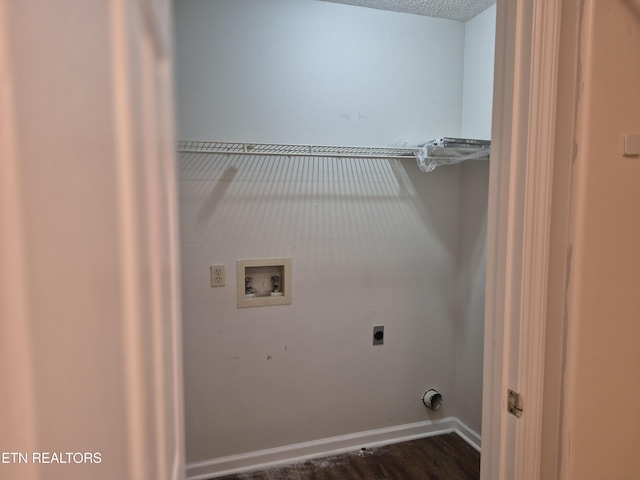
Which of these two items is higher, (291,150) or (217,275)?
(291,150)

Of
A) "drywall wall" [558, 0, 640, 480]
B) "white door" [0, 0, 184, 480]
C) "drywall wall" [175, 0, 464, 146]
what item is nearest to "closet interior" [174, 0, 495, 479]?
"drywall wall" [175, 0, 464, 146]

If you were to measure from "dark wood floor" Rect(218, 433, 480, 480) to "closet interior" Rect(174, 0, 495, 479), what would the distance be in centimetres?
8

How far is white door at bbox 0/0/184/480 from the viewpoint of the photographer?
21 cm

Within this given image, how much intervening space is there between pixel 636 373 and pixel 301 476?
173 centimetres

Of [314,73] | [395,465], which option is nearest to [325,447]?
[395,465]

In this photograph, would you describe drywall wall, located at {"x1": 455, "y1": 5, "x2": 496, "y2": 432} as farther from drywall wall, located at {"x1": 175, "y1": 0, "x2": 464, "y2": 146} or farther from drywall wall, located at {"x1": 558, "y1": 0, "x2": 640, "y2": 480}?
drywall wall, located at {"x1": 558, "y1": 0, "x2": 640, "y2": 480}

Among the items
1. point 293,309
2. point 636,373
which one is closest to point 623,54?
point 636,373

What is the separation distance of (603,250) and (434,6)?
6.05ft

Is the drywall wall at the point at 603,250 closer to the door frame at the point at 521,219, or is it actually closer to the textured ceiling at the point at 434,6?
the door frame at the point at 521,219

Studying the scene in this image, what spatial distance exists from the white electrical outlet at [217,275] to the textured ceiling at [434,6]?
1590 millimetres

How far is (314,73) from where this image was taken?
7.02ft

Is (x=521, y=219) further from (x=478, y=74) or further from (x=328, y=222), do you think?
(x=478, y=74)

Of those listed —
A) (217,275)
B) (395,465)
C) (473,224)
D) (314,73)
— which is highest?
(314,73)

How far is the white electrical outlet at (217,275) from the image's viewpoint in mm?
2033
